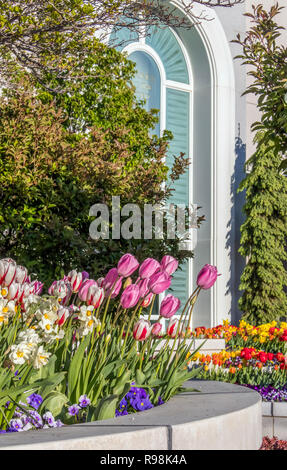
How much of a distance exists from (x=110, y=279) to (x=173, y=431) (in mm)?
949

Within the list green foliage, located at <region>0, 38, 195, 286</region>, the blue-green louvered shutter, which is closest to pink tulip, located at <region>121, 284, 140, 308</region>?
green foliage, located at <region>0, 38, 195, 286</region>

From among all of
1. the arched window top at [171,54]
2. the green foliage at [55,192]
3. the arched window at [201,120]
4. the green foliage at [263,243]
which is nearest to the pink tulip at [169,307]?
the green foliage at [55,192]

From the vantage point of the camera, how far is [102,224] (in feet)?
18.9

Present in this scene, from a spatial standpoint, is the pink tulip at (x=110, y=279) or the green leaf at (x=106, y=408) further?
the pink tulip at (x=110, y=279)

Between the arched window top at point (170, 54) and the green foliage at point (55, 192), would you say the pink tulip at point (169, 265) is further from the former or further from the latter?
the arched window top at point (170, 54)

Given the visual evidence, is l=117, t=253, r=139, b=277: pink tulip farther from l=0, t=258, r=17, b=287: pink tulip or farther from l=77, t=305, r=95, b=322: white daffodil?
l=0, t=258, r=17, b=287: pink tulip

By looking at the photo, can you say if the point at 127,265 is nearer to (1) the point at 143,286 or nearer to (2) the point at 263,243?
(1) the point at 143,286

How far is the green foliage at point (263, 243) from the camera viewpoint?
32.8 ft

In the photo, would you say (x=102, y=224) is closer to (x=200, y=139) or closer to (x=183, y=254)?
(x=183, y=254)

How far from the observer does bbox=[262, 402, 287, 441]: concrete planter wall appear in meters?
4.23

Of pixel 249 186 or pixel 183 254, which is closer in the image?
pixel 183 254

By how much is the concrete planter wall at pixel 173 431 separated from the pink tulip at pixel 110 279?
60 centimetres

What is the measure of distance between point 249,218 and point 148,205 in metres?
4.37
